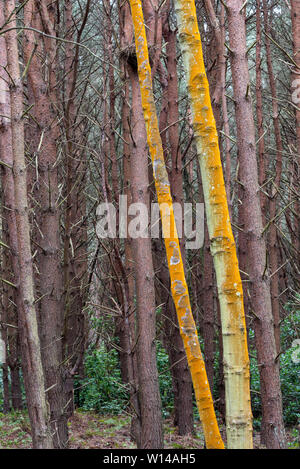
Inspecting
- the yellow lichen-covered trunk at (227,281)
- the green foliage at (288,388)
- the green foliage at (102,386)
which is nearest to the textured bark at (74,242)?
the green foliage at (102,386)

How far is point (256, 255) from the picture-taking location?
18.4 feet

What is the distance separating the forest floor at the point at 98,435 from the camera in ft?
26.5

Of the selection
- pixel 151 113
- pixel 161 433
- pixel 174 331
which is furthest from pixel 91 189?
pixel 151 113

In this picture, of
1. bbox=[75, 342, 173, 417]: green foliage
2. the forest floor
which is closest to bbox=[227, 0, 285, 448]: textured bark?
the forest floor

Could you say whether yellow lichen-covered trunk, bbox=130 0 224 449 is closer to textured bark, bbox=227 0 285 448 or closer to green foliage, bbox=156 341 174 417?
textured bark, bbox=227 0 285 448

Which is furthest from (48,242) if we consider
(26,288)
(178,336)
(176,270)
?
(176,270)

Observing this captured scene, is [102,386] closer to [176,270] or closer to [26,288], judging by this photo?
[26,288]

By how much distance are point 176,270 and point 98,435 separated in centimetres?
612

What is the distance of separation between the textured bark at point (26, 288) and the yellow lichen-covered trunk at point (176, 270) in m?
1.39

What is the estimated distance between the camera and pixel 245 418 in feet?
10.6

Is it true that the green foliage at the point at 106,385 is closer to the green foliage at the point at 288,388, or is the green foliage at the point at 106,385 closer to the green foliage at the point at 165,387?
the green foliage at the point at 165,387

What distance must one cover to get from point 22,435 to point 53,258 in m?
3.93

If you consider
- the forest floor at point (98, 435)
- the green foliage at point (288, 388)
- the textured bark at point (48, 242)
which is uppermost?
the textured bark at point (48, 242)
